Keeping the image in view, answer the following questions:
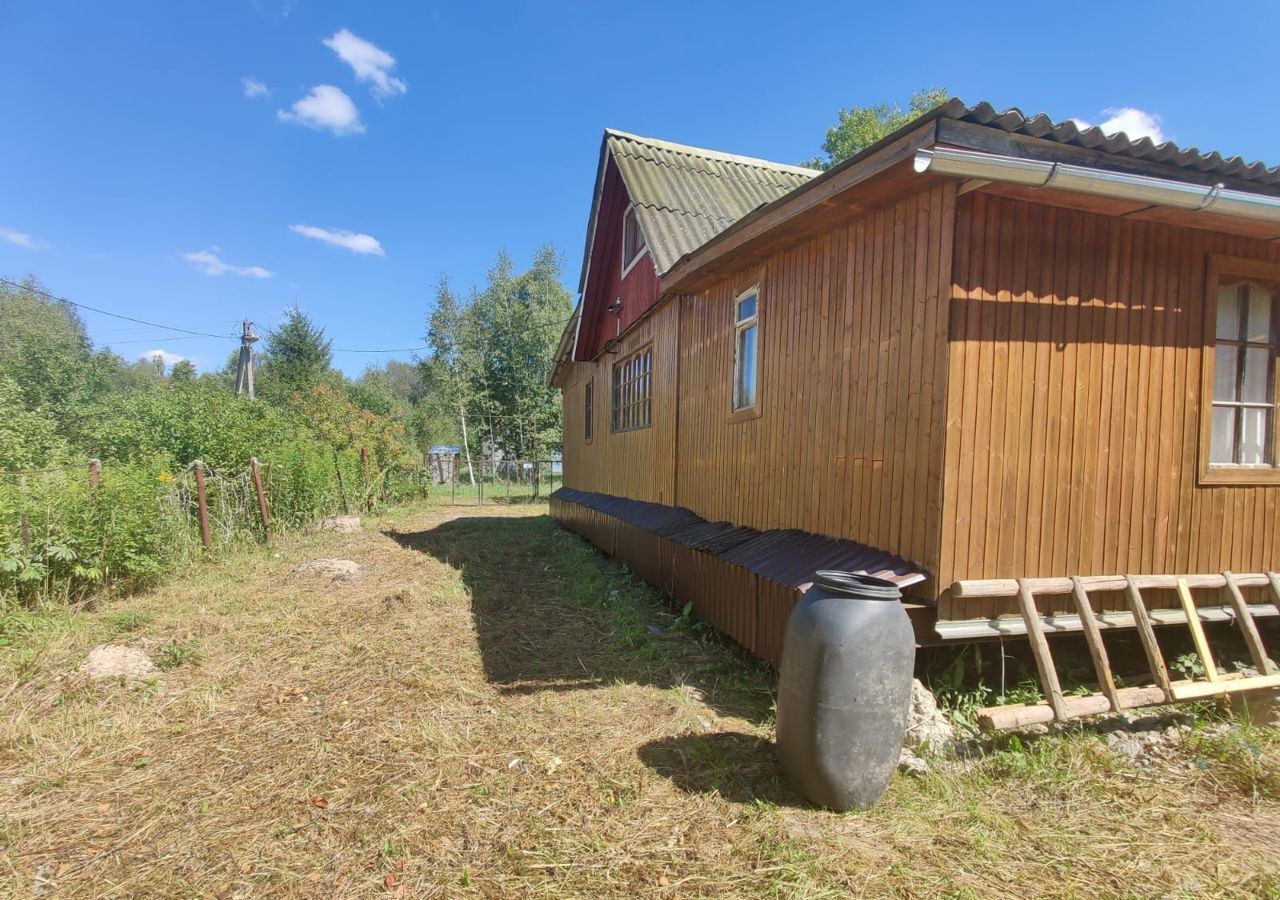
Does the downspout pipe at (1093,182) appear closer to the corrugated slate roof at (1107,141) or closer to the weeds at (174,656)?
the corrugated slate roof at (1107,141)

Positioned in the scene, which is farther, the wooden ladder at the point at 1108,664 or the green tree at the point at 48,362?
the green tree at the point at 48,362

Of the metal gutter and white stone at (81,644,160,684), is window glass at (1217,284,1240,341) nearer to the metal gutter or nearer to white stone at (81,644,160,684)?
the metal gutter

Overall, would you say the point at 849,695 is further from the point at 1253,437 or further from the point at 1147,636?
the point at 1253,437

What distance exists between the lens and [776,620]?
12.8 ft

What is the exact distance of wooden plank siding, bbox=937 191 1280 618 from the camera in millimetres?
3305

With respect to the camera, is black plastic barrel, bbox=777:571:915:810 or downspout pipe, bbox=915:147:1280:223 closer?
black plastic barrel, bbox=777:571:915:810

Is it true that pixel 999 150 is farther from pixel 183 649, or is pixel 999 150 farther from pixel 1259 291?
pixel 183 649

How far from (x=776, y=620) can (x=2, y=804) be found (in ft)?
13.8

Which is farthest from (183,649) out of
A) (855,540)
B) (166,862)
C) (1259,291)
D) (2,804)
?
(1259,291)

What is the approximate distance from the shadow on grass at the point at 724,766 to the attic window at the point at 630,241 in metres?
6.61

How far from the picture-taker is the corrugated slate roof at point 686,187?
7078 mm

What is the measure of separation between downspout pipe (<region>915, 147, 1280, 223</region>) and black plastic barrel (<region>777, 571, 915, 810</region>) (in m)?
2.08

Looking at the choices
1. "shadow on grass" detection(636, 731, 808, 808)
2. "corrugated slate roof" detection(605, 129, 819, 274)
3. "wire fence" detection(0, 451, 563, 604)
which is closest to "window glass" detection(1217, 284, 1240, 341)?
"shadow on grass" detection(636, 731, 808, 808)

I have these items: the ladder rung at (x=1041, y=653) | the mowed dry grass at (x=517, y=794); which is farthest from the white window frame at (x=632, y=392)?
the ladder rung at (x=1041, y=653)
